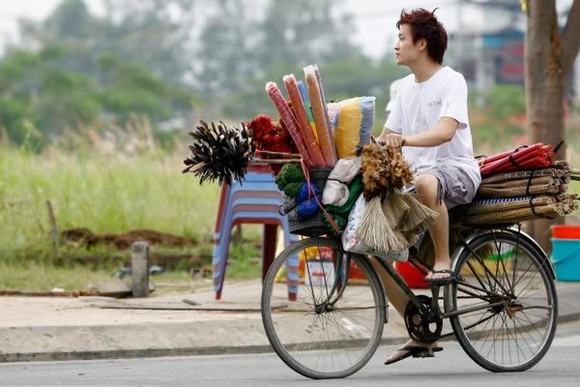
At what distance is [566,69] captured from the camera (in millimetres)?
14453

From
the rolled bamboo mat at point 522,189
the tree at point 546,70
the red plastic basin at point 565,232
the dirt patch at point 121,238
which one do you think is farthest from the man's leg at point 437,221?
the dirt patch at point 121,238

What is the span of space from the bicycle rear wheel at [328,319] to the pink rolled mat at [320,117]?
17.0 inches

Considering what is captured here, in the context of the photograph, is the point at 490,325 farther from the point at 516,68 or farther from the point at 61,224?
the point at 516,68

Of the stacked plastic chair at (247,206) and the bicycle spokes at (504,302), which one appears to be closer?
the bicycle spokes at (504,302)

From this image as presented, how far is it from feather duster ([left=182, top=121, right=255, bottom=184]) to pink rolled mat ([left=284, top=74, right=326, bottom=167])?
270 millimetres

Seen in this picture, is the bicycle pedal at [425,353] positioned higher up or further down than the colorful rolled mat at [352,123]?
further down

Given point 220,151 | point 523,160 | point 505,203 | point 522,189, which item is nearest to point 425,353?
point 505,203

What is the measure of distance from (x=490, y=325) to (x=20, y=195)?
9.13 meters

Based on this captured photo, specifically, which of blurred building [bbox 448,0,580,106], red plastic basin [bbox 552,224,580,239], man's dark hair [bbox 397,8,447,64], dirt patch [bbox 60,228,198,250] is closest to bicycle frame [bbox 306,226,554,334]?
man's dark hair [bbox 397,8,447,64]

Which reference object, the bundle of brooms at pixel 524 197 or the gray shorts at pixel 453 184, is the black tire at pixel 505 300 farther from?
the gray shorts at pixel 453 184

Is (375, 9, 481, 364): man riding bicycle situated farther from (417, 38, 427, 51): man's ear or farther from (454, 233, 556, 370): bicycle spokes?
(454, 233, 556, 370): bicycle spokes

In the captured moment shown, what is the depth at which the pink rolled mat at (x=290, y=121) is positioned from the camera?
814 cm

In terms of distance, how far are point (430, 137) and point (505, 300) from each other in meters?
1.13

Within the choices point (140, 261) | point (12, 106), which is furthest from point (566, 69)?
point (12, 106)
